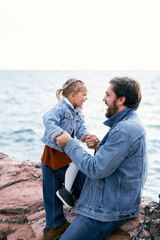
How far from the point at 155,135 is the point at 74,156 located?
1107 centimetres

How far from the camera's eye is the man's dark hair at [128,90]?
248cm

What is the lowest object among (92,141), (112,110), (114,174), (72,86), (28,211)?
(28,211)

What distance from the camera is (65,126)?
3029 millimetres

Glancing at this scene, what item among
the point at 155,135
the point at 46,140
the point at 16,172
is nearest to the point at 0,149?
the point at 155,135

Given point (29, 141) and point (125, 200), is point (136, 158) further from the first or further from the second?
point (29, 141)

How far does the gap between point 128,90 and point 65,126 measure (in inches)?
33.5

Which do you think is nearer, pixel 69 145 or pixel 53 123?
pixel 69 145

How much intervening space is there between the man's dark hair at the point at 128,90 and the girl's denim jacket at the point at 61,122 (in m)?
0.65

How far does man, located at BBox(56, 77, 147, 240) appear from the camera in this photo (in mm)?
2277

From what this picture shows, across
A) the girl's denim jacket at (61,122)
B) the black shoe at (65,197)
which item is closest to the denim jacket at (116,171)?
the black shoe at (65,197)

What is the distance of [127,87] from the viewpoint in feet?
8.15

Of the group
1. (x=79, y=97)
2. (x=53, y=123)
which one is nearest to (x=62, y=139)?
(x=53, y=123)

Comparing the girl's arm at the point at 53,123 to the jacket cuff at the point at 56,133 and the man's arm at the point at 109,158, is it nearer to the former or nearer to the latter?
the jacket cuff at the point at 56,133

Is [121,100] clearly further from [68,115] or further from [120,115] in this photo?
[68,115]
